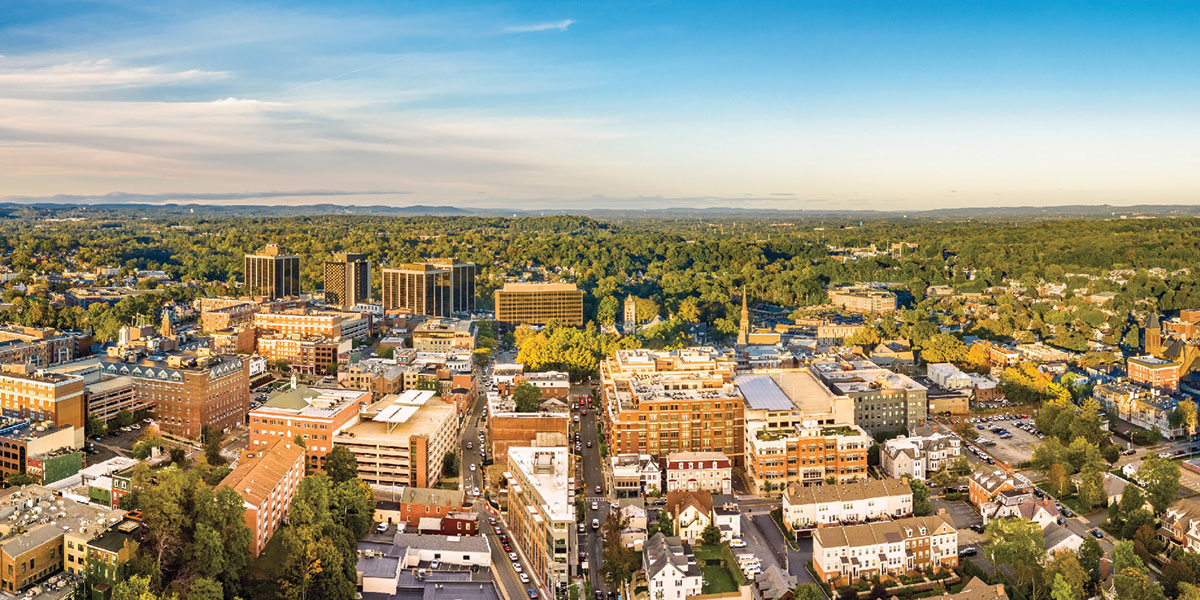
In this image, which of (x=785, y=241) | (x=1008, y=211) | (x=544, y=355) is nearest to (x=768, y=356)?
(x=544, y=355)

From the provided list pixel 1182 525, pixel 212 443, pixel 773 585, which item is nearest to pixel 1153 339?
pixel 1182 525

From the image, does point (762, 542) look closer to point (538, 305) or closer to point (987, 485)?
point (987, 485)

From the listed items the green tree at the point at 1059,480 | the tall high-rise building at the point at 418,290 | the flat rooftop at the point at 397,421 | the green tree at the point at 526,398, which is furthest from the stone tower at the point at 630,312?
the green tree at the point at 1059,480

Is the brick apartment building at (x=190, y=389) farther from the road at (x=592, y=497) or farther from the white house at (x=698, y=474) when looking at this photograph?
the white house at (x=698, y=474)

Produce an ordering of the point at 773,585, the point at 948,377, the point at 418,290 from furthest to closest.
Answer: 1. the point at 418,290
2. the point at 948,377
3. the point at 773,585

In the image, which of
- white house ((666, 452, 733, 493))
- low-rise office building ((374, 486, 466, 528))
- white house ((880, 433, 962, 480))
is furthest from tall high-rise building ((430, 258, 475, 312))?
white house ((880, 433, 962, 480))

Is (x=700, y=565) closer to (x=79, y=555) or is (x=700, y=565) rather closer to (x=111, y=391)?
(x=79, y=555)
